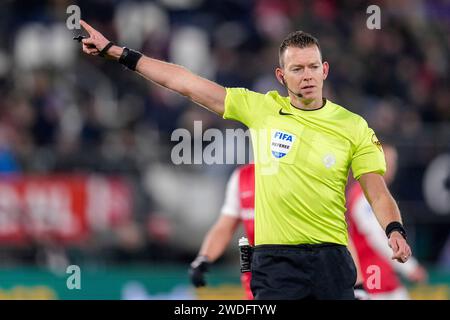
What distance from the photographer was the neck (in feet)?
26.6

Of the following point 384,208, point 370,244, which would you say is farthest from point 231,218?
point 384,208

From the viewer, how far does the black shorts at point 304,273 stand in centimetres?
771

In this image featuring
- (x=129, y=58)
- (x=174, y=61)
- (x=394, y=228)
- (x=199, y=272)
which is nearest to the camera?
(x=394, y=228)

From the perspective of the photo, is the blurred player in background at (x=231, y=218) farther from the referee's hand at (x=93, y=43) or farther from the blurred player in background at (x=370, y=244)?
the referee's hand at (x=93, y=43)

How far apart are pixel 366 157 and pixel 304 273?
896 millimetres

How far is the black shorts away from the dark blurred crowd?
8.36 meters

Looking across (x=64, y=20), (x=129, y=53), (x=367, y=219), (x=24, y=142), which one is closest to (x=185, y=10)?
(x=64, y=20)

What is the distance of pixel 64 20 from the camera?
62.9 feet

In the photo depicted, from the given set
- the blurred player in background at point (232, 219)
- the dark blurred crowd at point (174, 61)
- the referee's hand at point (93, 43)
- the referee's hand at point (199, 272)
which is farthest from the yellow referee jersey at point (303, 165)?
the dark blurred crowd at point (174, 61)

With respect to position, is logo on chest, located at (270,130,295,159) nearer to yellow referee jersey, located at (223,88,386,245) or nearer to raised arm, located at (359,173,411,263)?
yellow referee jersey, located at (223,88,386,245)

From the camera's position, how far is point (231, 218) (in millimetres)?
10555

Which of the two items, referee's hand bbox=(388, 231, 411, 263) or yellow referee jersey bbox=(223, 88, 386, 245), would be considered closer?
referee's hand bbox=(388, 231, 411, 263)

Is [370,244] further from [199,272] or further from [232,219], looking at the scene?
[199,272]

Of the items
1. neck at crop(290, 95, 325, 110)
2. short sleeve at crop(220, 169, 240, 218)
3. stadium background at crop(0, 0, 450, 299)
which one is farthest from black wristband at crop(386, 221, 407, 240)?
stadium background at crop(0, 0, 450, 299)
